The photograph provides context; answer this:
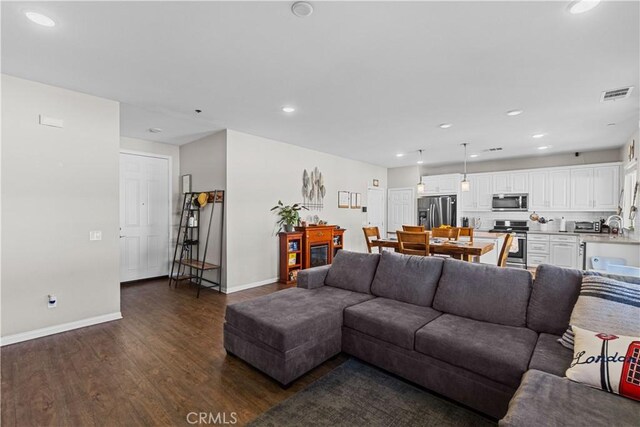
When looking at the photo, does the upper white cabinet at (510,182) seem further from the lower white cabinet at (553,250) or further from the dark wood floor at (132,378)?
the dark wood floor at (132,378)

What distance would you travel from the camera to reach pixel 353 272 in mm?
3230

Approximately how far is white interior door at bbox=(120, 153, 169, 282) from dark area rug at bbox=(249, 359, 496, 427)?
4.57m

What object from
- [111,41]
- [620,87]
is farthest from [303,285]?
[620,87]

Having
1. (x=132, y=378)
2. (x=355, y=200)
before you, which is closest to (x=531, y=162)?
(x=355, y=200)

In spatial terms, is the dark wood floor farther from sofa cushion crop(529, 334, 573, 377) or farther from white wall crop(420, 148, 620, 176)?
white wall crop(420, 148, 620, 176)

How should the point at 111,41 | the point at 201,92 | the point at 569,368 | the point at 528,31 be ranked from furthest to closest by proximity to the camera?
the point at 201,92 → the point at 111,41 → the point at 528,31 → the point at 569,368

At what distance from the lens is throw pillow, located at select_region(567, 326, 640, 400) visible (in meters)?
1.36

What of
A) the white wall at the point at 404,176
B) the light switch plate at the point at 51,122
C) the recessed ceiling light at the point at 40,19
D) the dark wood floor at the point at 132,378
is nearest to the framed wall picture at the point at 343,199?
the white wall at the point at 404,176

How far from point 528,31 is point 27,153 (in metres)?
4.64

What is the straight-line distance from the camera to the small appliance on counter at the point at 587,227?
5957mm

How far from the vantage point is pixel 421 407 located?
1971 mm

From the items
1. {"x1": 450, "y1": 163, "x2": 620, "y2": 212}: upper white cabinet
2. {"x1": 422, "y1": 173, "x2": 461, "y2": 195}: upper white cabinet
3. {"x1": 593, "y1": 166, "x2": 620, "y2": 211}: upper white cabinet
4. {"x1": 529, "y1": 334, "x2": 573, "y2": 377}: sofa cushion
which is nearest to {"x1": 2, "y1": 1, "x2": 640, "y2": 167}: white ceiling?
{"x1": 593, "y1": 166, "x2": 620, "y2": 211}: upper white cabinet

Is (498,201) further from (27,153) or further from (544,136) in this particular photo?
(27,153)

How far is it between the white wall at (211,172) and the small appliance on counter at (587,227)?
279 inches
